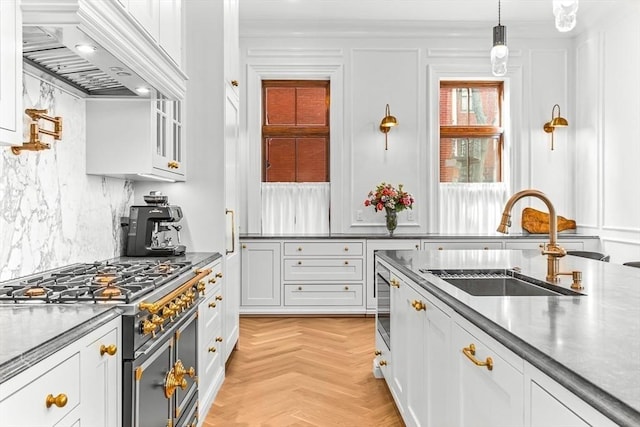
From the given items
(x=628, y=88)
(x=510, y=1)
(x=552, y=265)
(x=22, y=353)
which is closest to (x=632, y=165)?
(x=628, y=88)

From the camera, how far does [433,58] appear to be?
5.66 metres

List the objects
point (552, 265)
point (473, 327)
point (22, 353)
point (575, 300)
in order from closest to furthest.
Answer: point (22, 353) → point (473, 327) → point (575, 300) → point (552, 265)

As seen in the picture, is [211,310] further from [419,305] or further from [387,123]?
[387,123]

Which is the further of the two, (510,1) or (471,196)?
(471,196)

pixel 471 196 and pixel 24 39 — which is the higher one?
pixel 24 39

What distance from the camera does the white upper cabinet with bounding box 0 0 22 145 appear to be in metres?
1.37

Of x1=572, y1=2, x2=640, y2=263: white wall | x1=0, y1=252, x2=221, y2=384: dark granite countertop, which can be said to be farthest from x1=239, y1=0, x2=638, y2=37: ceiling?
x1=0, y1=252, x2=221, y2=384: dark granite countertop

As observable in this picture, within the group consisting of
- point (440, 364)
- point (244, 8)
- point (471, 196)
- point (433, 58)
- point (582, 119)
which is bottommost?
point (440, 364)

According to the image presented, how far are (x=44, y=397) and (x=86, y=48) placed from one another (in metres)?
1.21

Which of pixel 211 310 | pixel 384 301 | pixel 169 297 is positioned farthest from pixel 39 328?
pixel 384 301

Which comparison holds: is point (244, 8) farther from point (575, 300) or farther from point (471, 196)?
point (575, 300)

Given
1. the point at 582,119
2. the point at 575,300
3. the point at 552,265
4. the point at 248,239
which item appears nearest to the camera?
the point at 575,300

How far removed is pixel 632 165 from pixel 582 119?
1.00 meters

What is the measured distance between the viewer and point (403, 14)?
5.37 metres
